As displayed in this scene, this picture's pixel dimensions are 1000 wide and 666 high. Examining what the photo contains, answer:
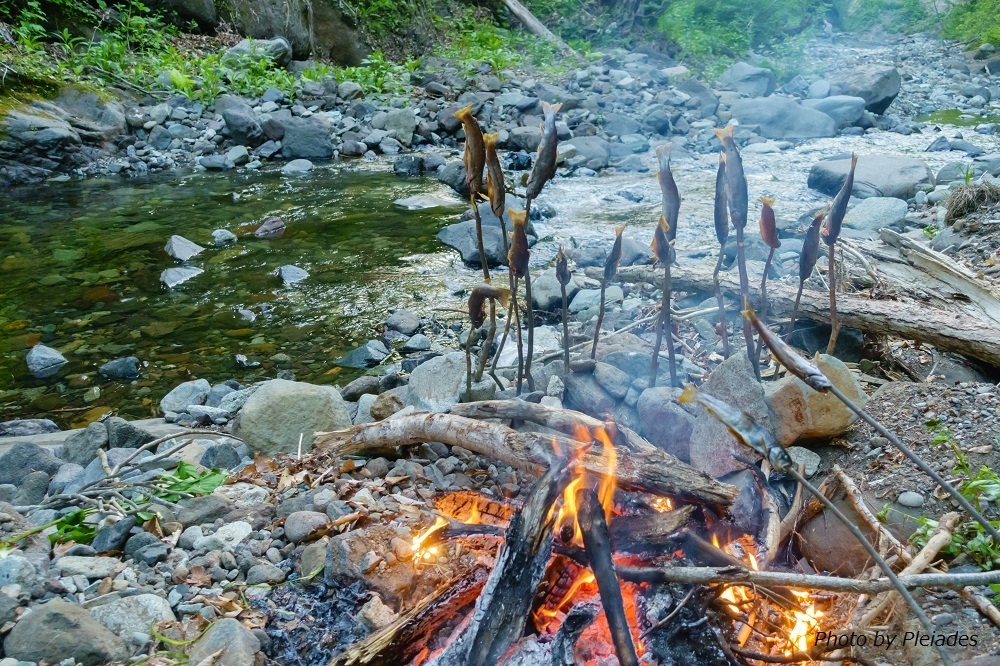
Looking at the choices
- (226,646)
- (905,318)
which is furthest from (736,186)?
(226,646)

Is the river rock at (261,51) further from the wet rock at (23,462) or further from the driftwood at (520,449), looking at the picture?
the driftwood at (520,449)

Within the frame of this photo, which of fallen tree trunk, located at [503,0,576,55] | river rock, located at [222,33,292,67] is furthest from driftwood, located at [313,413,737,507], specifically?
fallen tree trunk, located at [503,0,576,55]

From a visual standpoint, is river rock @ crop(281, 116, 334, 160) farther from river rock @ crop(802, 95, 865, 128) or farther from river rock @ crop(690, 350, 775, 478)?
river rock @ crop(690, 350, 775, 478)

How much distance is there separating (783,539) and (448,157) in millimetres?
8263

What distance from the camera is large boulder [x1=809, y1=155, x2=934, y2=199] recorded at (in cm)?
667

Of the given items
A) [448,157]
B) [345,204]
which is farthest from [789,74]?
[345,204]

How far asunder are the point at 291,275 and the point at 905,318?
445 centimetres

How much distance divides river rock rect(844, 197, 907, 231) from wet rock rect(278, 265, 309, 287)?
14.8 feet

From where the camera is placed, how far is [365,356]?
448 centimetres

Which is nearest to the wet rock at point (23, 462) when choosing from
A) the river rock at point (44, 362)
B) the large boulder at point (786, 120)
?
the river rock at point (44, 362)

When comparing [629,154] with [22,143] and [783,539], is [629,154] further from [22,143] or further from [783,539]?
[783,539]

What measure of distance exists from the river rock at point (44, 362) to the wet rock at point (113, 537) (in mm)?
2702

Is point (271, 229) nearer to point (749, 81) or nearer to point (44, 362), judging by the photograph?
point (44, 362)

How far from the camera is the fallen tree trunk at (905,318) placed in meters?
2.88
